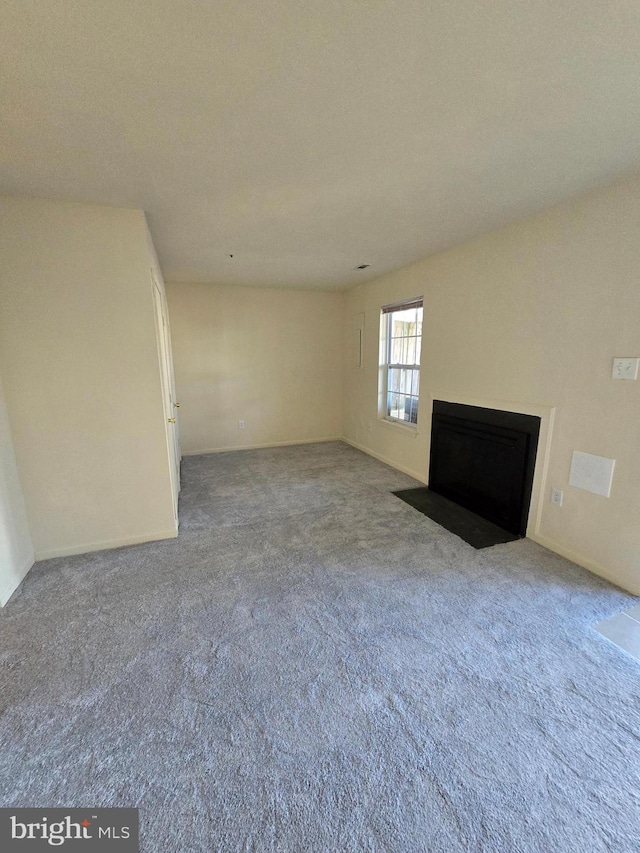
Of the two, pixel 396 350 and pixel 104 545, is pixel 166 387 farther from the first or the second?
→ pixel 396 350

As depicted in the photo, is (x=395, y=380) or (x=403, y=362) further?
(x=395, y=380)

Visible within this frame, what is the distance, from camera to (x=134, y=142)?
156 cm

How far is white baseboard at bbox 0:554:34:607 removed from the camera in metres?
1.98

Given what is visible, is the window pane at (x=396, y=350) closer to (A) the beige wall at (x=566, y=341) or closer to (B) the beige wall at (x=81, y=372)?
(A) the beige wall at (x=566, y=341)

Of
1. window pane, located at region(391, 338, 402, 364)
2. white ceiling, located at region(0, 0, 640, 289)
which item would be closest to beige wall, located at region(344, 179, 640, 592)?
white ceiling, located at region(0, 0, 640, 289)

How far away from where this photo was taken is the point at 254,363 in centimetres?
514

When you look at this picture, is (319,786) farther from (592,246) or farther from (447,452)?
(592,246)

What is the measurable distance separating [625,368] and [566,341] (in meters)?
0.39

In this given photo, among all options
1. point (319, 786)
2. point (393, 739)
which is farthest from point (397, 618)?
point (319, 786)

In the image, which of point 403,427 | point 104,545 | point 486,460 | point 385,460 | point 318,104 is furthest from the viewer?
point 385,460

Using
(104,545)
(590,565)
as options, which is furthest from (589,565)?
(104,545)

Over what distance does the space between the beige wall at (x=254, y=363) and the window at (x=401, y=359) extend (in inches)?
48.2

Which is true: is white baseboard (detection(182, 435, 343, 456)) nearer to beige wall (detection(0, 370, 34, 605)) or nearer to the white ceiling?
beige wall (detection(0, 370, 34, 605))

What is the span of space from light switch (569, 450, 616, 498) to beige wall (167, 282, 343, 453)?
376 centimetres
